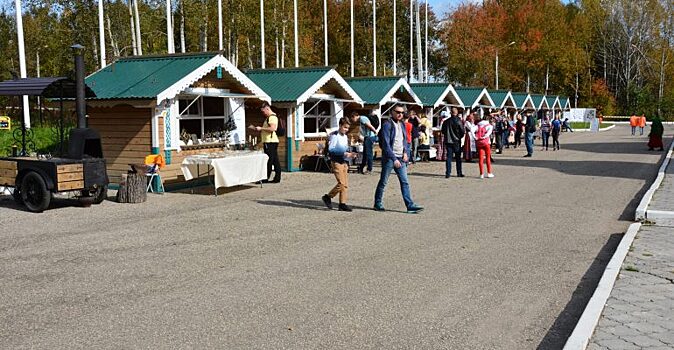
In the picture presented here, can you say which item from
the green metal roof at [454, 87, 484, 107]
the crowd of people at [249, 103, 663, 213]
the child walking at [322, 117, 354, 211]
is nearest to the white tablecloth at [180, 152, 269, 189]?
the crowd of people at [249, 103, 663, 213]

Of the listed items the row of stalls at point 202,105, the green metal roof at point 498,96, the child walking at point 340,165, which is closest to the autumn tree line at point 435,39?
the green metal roof at point 498,96

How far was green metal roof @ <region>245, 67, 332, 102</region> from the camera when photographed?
1833 cm

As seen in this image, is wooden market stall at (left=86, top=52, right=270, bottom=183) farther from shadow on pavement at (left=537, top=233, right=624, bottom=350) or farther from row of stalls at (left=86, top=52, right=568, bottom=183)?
shadow on pavement at (left=537, top=233, right=624, bottom=350)

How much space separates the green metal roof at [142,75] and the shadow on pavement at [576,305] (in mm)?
9106

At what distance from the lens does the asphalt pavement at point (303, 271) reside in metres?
5.25

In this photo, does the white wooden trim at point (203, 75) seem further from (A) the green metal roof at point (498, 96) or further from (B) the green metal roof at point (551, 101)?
(B) the green metal roof at point (551, 101)

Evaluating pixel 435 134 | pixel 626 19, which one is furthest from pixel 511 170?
pixel 626 19

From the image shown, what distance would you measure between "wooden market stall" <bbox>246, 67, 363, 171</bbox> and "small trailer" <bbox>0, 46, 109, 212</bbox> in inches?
268

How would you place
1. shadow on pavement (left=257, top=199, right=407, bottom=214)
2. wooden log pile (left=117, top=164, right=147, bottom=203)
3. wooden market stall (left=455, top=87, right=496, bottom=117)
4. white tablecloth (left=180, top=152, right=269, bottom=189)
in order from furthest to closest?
wooden market stall (left=455, top=87, right=496, bottom=117)
white tablecloth (left=180, top=152, right=269, bottom=189)
wooden log pile (left=117, top=164, right=147, bottom=203)
shadow on pavement (left=257, top=199, right=407, bottom=214)

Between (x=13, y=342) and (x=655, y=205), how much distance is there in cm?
972

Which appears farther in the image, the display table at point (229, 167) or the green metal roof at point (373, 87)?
the green metal roof at point (373, 87)

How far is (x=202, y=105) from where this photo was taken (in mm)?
16078

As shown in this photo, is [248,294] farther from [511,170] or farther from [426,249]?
[511,170]

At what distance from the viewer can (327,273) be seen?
7.10 meters
